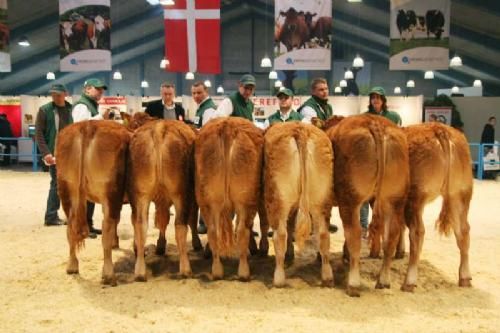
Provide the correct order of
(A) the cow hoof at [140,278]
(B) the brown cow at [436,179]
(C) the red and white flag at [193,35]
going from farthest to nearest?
(C) the red and white flag at [193,35] → (A) the cow hoof at [140,278] → (B) the brown cow at [436,179]

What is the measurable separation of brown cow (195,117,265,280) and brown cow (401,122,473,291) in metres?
1.56

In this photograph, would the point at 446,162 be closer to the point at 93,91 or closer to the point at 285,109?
the point at 285,109

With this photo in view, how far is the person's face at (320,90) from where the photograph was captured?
6363mm

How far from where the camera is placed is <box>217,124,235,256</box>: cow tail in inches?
193

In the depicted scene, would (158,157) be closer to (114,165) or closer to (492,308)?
(114,165)

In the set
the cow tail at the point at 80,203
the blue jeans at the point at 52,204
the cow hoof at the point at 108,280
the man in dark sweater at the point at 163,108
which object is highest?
the man in dark sweater at the point at 163,108

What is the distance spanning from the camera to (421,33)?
39.7 feet

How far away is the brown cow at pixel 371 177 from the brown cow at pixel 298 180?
16cm

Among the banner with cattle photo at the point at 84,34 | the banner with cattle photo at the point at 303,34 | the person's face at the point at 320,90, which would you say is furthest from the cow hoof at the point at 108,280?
the banner with cattle photo at the point at 84,34

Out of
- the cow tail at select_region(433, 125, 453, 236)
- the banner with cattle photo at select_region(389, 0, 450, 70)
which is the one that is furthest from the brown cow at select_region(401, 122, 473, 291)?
the banner with cattle photo at select_region(389, 0, 450, 70)

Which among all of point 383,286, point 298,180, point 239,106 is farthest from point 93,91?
point 383,286

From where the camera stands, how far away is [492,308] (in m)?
4.45

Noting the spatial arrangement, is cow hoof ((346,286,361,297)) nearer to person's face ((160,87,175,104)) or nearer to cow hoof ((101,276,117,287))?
cow hoof ((101,276,117,287))

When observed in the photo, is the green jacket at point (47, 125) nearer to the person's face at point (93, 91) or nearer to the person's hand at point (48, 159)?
the person's hand at point (48, 159)
